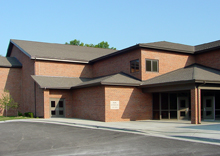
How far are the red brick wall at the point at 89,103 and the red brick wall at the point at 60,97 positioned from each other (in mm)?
463

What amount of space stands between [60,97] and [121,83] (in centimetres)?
840

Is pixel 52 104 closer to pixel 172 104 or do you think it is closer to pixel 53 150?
pixel 172 104

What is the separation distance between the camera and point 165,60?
25.5 meters

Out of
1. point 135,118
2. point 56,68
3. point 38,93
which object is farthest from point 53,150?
point 56,68

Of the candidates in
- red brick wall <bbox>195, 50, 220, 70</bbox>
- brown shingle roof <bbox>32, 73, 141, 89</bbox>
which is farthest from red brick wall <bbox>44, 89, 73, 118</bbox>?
red brick wall <bbox>195, 50, 220, 70</bbox>

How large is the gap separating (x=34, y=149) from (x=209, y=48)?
19.6 meters

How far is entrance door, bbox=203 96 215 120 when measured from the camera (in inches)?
888

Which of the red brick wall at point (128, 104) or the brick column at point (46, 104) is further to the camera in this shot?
the brick column at point (46, 104)

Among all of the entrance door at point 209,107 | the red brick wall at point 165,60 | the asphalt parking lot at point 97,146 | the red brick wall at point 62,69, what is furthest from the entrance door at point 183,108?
the red brick wall at point 62,69

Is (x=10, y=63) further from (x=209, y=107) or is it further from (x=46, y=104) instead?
(x=209, y=107)

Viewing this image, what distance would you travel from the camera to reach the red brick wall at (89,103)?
22837 millimetres

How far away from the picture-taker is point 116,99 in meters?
22.8

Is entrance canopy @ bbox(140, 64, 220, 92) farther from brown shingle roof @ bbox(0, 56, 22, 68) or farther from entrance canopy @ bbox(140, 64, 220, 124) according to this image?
brown shingle roof @ bbox(0, 56, 22, 68)

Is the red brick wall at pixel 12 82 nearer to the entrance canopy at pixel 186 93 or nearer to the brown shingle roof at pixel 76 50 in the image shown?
the brown shingle roof at pixel 76 50
